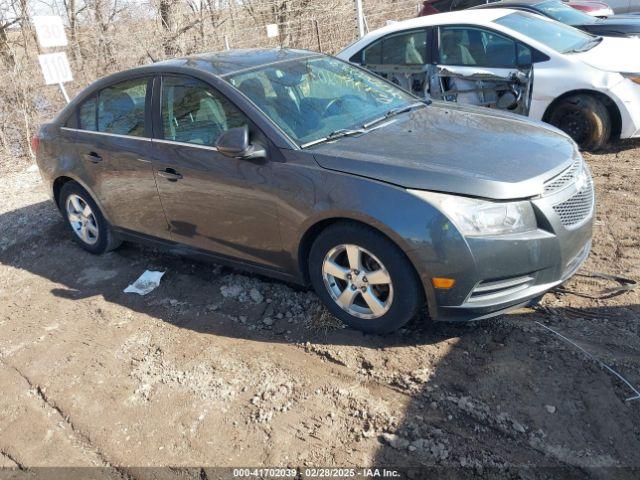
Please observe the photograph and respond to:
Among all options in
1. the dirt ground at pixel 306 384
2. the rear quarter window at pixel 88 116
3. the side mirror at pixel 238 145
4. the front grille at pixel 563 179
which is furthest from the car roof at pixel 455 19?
the side mirror at pixel 238 145

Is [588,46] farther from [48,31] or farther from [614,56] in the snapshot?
[48,31]

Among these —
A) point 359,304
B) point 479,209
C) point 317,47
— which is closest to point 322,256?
point 359,304

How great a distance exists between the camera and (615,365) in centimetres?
302

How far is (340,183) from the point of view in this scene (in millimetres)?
3258

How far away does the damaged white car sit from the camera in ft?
19.7

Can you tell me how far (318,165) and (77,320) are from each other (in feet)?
7.89

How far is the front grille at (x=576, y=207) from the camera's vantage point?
3184 millimetres

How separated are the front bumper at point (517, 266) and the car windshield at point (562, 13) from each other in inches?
256

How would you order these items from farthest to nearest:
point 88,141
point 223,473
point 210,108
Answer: point 88,141, point 210,108, point 223,473

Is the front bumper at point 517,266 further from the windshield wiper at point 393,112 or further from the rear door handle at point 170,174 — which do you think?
the rear door handle at point 170,174

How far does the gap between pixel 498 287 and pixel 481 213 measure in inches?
17.2

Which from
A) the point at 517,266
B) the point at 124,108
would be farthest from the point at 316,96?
the point at 517,266

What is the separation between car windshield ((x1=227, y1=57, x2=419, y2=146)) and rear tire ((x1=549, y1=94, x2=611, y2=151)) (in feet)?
8.73

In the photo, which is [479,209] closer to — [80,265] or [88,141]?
[88,141]
